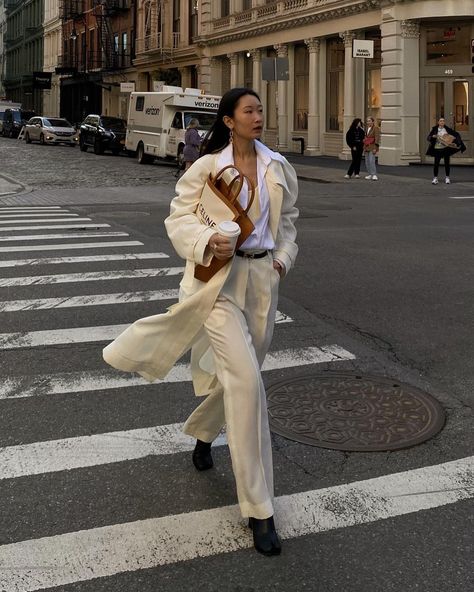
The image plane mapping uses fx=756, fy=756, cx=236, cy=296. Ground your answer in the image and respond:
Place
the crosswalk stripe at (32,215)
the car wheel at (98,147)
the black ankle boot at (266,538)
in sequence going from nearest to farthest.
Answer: the black ankle boot at (266,538)
the crosswalk stripe at (32,215)
the car wheel at (98,147)

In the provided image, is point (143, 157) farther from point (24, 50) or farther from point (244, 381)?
point (24, 50)

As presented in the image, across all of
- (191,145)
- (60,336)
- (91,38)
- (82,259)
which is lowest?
(60,336)

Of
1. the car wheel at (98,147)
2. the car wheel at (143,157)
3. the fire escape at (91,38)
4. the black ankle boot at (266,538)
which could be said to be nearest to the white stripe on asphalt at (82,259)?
the black ankle boot at (266,538)

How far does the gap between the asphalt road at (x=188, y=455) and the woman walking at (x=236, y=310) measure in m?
0.36

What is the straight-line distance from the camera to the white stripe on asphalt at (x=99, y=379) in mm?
5355

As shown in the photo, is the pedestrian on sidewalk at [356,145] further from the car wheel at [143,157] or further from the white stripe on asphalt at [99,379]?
the white stripe on asphalt at [99,379]

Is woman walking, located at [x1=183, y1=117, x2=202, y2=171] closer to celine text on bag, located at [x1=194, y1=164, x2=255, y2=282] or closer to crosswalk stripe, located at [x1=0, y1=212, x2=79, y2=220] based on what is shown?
crosswalk stripe, located at [x1=0, y1=212, x2=79, y2=220]

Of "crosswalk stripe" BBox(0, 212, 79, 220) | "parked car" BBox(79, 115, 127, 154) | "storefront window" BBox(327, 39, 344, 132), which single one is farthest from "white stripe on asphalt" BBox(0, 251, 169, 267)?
"parked car" BBox(79, 115, 127, 154)

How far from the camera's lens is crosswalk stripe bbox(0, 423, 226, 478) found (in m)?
4.13

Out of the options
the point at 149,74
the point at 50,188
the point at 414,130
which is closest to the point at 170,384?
the point at 50,188

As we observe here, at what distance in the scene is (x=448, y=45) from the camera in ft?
95.0

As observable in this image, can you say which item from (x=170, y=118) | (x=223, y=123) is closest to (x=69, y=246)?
(x=223, y=123)

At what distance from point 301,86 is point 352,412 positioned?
33493 mm

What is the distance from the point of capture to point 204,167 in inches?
140
